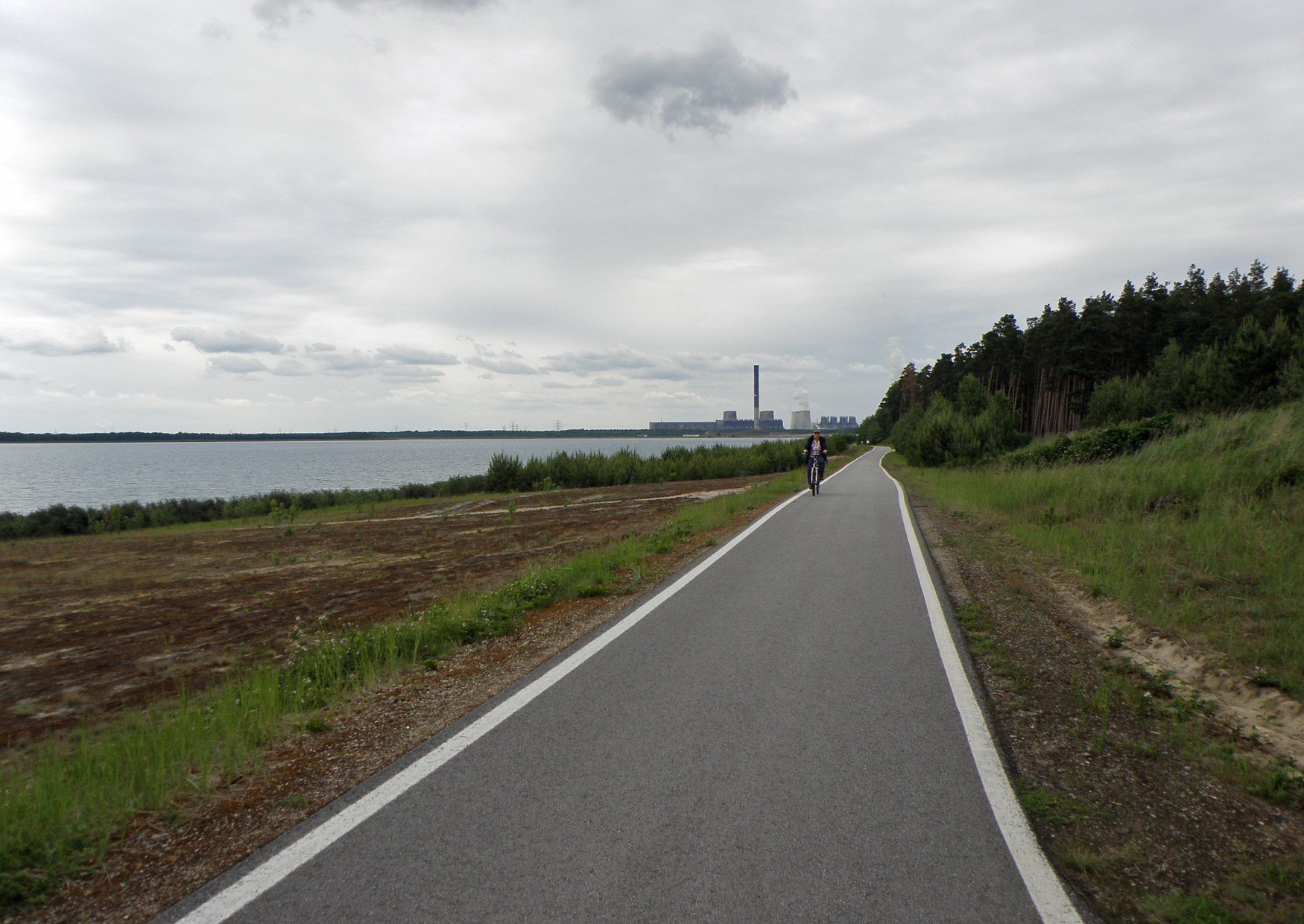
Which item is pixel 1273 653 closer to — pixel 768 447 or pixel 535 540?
pixel 535 540

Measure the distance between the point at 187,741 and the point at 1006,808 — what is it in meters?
4.88

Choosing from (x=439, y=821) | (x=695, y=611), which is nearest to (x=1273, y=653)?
(x=695, y=611)

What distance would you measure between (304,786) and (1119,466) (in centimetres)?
1547

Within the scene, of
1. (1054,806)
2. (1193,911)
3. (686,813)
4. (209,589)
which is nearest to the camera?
(1193,911)

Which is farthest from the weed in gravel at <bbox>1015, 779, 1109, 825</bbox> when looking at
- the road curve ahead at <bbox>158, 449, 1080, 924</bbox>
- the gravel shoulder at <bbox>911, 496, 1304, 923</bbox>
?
the road curve ahead at <bbox>158, 449, 1080, 924</bbox>

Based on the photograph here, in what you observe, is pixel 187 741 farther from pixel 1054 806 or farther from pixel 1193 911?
pixel 1193 911

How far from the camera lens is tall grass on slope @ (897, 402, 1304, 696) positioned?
643cm

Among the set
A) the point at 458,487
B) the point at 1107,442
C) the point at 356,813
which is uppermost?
the point at 1107,442

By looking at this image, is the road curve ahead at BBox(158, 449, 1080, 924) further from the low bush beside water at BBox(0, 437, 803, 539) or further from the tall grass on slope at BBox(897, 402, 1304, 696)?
the low bush beside water at BBox(0, 437, 803, 539)

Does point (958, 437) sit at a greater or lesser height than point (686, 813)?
greater

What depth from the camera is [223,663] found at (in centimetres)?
788

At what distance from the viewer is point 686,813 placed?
133 inches

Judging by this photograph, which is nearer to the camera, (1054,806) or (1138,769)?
(1054,806)

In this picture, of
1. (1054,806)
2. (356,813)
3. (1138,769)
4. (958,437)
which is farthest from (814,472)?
(356,813)
